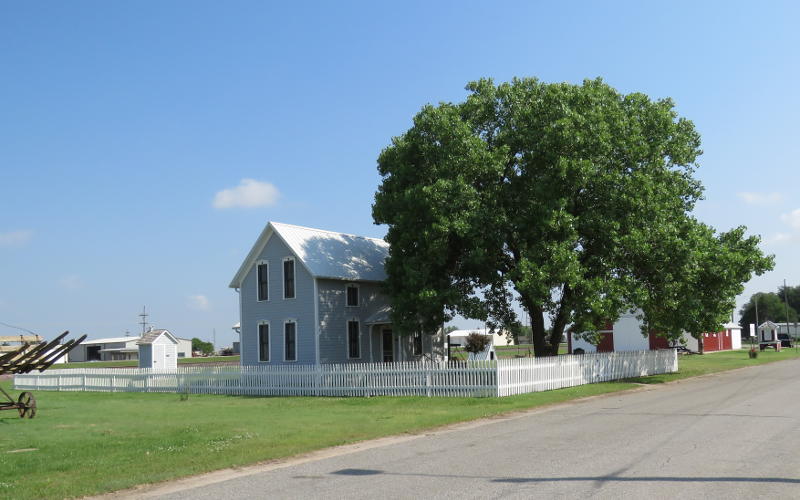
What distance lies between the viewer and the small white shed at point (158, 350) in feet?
141

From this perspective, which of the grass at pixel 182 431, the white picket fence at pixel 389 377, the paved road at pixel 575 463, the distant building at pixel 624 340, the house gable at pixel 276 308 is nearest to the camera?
the paved road at pixel 575 463

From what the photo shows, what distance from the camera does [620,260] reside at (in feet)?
93.8

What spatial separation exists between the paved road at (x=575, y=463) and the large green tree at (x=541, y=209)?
1008 centimetres

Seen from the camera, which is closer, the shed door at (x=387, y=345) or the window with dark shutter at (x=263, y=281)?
the window with dark shutter at (x=263, y=281)

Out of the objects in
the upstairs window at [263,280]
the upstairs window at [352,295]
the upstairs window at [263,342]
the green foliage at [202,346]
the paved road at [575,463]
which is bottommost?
the green foliage at [202,346]

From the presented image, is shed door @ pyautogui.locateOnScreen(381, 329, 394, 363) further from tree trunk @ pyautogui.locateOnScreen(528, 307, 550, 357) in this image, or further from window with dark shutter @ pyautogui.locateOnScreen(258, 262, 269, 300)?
tree trunk @ pyautogui.locateOnScreen(528, 307, 550, 357)

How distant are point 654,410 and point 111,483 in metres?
13.4

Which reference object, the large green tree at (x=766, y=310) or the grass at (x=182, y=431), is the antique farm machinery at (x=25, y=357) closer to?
the grass at (x=182, y=431)

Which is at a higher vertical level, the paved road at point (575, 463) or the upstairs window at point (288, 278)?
the upstairs window at point (288, 278)

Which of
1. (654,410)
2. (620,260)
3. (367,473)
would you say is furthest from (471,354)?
(367,473)

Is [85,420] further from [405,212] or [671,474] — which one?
[671,474]

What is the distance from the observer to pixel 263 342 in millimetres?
35188

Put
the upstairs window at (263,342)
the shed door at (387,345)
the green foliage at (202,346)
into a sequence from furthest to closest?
the green foliage at (202,346), the shed door at (387,345), the upstairs window at (263,342)

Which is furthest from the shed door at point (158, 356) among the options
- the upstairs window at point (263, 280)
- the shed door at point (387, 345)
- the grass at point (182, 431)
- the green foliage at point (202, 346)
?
the green foliage at point (202, 346)
